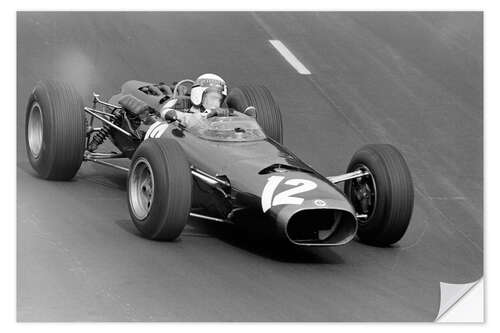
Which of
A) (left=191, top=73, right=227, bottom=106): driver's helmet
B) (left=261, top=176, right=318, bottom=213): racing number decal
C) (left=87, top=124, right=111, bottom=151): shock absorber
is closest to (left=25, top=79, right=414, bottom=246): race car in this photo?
(left=261, top=176, right=318, bottom=213): racing number decal

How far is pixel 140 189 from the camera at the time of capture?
12750 mm

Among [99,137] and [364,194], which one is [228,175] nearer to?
[364,194]

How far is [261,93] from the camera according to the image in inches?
593

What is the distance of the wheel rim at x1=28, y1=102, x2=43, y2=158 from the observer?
14.6 metres

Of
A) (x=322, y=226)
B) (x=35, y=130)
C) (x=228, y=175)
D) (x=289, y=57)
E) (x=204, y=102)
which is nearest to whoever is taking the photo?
(x=322, y=226)

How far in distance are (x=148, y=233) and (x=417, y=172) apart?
4763 mm

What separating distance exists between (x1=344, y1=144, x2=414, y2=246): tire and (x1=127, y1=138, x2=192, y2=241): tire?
2.09 meters

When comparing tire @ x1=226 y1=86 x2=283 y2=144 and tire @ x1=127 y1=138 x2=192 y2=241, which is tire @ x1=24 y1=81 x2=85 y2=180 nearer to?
tire @ x1=127 y1=138 x2=192 y2=241

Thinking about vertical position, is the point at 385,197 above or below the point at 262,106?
below

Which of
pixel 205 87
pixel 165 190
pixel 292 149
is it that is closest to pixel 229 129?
pixel 205 87

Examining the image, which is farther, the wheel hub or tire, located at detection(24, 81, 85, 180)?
tire, located at detection(24, 81, 85, 180)

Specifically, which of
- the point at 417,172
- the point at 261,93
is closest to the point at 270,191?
the point at 261,93

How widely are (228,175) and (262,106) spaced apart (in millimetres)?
2481

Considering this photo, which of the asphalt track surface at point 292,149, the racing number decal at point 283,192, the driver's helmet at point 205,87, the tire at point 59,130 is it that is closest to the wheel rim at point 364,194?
the asphalt track surface at point 292,149
